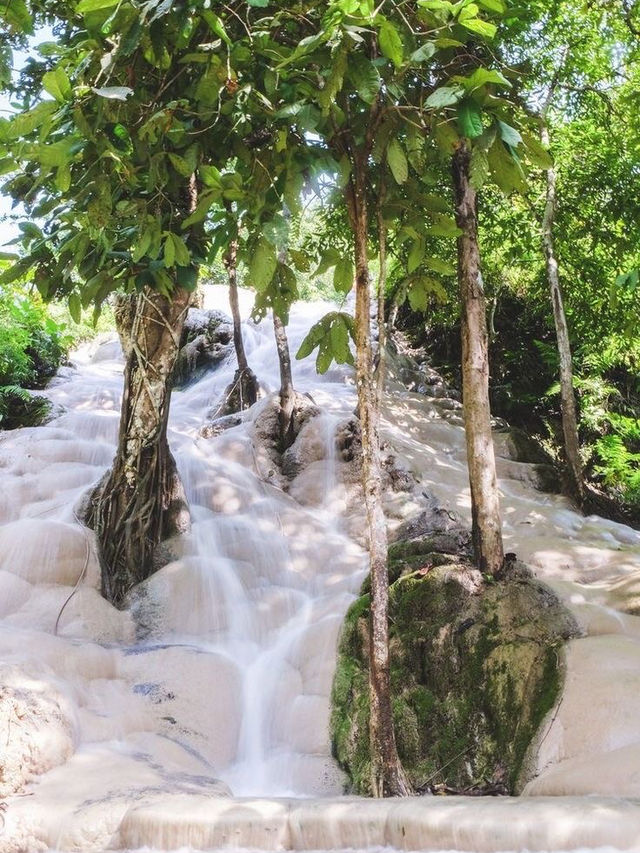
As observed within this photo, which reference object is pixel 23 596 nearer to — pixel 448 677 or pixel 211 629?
pixel 211 629

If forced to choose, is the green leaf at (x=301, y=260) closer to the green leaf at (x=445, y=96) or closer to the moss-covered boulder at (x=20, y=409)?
the green leaf at (x=445, y=96)

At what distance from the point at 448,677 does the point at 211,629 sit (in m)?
1.94

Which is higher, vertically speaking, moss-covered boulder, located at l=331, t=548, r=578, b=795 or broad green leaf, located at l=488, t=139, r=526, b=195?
broad green leaf, located at l=488, t=139, r=526, b=195

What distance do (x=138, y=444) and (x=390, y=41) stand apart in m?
3.84

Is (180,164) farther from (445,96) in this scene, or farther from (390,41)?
(445,96)

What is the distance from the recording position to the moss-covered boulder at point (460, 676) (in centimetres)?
372

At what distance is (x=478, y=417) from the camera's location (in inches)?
177

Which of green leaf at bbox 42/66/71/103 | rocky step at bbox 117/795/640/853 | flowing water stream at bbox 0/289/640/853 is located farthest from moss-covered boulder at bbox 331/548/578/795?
green leaf at bbox 42/66/71/103

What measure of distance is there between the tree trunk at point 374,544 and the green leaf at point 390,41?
938mm

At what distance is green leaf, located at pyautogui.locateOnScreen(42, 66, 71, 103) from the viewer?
8.59ft

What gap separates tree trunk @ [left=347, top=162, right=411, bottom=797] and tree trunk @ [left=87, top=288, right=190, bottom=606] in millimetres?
2384

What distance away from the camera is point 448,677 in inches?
161

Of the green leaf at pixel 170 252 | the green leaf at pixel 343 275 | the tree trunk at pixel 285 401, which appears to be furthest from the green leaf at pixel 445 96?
the tree trunk at pixel 285 401

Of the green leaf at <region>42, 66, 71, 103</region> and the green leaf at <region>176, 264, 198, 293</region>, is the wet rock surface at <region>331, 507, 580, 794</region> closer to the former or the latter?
the green leaf at <region>176, 264, 198, 293</region>
